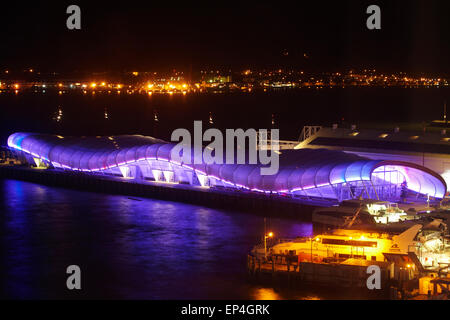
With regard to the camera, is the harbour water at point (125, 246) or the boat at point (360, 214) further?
the boat at point (360, 214)

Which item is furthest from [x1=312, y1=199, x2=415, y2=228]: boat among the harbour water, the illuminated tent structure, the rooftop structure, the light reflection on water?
the rooftop structure

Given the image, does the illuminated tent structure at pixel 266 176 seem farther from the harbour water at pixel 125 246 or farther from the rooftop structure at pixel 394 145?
the rooftop structure at pixel 394 145

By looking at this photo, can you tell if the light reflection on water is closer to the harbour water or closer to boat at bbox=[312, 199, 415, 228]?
the harbour water

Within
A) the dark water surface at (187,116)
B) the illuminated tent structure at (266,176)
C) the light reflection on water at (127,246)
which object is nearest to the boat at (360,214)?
the light reflection on water at (127,246)

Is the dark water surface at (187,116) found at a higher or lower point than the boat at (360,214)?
higher

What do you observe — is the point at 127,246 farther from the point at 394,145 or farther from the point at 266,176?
the point at 394,145

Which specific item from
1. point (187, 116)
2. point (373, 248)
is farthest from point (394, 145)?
point (187, 116)
